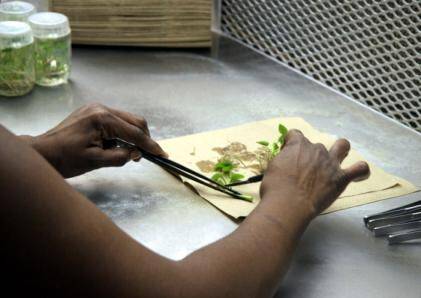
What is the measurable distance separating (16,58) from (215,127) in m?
0.44

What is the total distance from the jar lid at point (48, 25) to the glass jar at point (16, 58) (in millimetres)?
31

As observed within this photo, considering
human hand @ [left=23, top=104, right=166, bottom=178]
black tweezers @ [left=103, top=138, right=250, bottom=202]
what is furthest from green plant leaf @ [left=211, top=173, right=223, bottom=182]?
human hand @ [left=23, top=104, right=166, bottom=178]

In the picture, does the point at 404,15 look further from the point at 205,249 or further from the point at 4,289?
the point at 4,289

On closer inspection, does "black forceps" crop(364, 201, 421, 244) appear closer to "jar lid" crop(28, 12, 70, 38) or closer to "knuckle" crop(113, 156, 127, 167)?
"knuckle" crop(113, 156, 127, 167)

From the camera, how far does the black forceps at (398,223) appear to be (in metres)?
1.23

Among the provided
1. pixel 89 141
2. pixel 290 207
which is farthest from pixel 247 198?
pixel 89 141

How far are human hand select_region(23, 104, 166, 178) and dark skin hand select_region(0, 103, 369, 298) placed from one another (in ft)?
1.05

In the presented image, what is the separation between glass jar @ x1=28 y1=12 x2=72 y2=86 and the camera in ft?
5.44

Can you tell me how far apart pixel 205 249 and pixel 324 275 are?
0.23 m

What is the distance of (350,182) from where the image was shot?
50.4 inches

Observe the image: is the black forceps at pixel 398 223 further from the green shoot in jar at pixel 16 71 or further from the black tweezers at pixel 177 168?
the green shoot in jar at pixel 16 71

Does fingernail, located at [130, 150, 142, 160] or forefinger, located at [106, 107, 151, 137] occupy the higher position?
forefinger, located at [106, 107, 151, 137]

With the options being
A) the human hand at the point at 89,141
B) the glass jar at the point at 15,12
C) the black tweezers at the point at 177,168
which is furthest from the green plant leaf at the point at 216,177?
the glass jar at the point at 15,12

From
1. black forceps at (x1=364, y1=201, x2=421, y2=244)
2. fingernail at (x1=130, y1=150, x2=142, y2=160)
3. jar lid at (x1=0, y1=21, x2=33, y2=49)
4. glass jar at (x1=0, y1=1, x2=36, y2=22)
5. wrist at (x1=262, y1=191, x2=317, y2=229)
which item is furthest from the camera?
glass jar at (x1=0, y1=1, x2=36, y2=22)
